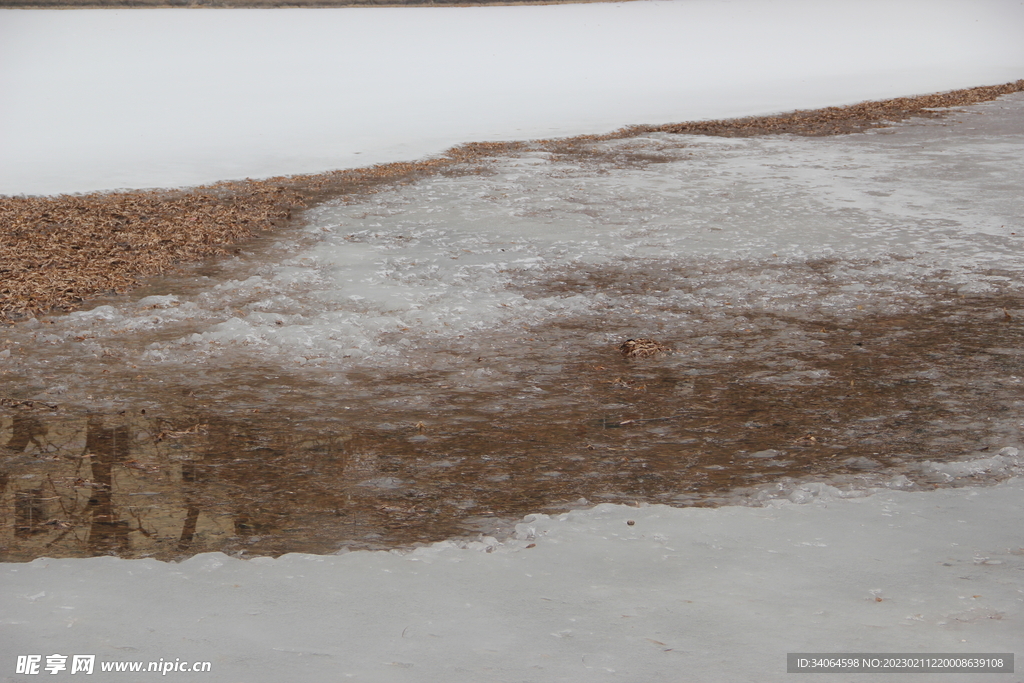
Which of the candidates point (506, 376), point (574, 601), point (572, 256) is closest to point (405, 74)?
point (572, 256)

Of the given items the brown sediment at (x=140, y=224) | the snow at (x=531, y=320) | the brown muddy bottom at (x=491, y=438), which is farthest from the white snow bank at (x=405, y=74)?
the brown muddy bottom at (x=491, y=438)

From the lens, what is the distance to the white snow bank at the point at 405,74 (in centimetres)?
1630

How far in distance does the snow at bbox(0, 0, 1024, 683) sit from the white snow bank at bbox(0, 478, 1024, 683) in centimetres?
1

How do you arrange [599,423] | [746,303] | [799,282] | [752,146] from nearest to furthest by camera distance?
[599,423], [746,303], [799,282], [752,146]

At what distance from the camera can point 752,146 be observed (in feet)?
51.5

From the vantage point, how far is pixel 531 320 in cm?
707

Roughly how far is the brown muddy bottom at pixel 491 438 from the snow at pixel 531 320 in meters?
0.17

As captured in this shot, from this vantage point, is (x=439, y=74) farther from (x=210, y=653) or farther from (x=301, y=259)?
(x=210, y=653)

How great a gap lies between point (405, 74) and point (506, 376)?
20.7 metres

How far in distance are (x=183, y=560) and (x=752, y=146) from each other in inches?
537

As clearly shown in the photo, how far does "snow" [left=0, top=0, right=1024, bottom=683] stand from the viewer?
10.9ft

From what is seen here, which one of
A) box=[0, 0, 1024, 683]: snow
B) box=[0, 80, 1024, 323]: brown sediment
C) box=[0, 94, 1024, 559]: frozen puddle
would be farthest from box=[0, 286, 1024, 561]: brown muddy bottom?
box=[0, 80, 1024, 323]: brown sediment

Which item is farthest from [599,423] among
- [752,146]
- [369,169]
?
[752,146]

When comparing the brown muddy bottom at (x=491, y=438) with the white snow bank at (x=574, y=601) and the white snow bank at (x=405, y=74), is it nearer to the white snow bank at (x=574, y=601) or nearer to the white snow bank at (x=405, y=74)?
the white snow bank at (x=574, y=601)
